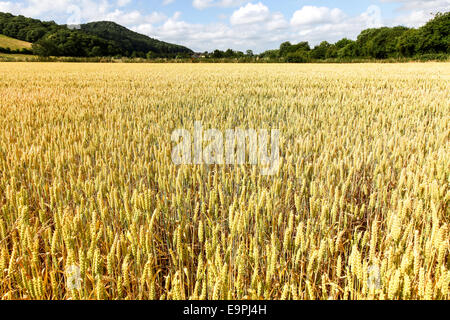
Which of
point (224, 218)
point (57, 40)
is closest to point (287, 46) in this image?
point (57, 40)

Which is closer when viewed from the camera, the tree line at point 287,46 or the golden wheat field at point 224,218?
the golden wheat field at point 224,218

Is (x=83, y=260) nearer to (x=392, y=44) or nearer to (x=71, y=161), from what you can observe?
(x=71, y=161)

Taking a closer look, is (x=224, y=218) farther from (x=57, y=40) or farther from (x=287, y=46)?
(x=287, y=46)

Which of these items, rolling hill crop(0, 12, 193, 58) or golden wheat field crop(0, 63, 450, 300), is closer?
golden wheat field crop(0, 63, 450, 300)

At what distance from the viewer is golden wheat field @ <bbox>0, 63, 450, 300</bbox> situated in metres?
1.09

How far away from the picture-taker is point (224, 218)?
1.72m

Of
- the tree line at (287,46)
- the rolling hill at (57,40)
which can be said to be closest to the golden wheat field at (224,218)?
the tree line at (287,46)

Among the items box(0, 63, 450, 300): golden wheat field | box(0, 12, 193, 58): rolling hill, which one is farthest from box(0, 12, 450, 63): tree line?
box(0, 63, 450, 300): golden wheat field

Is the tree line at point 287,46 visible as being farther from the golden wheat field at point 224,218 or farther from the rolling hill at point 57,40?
the golden wheat field at point 224,218

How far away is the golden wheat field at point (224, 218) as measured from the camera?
1.09 metres

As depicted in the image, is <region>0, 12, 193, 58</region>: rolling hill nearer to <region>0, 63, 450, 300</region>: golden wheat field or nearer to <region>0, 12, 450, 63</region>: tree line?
<region>0, 12, 450, 63</region>: tree line
